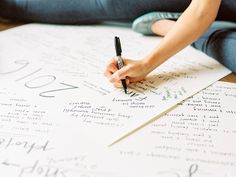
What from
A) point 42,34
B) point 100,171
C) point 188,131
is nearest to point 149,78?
point 188,131

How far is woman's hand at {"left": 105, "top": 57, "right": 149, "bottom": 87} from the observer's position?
729mm

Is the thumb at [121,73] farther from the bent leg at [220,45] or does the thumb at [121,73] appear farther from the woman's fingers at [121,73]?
the bent leg at [220,45]

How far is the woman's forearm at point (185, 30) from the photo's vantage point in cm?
78

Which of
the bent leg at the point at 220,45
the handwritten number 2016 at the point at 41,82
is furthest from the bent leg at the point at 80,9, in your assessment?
the handwritten number 2016 at the point at 41,82

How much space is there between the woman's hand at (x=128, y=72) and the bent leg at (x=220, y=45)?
0.20 meters

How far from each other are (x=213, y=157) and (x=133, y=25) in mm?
679

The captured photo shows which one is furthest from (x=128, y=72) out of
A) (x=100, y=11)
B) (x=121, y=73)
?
(x=100, y=11)

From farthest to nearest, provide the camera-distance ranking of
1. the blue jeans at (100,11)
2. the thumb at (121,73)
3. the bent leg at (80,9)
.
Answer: the bent leg at (80,9)
the blue jeans at (100,11)
the thumb at (121,73)

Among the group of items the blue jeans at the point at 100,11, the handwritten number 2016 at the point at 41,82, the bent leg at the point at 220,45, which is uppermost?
the blue jeans at the point at 100,11

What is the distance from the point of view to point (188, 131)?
58 centimetres

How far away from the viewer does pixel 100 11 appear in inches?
46.4

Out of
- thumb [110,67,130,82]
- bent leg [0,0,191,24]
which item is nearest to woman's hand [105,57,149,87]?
thumb [110,67,130,82]

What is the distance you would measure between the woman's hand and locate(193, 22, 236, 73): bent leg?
7.7 inches

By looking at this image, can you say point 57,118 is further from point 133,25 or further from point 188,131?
point 133,25
